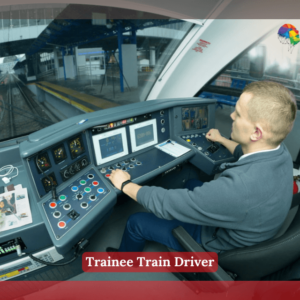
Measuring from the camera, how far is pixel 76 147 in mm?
1423

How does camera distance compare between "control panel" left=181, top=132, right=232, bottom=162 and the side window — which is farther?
the side window

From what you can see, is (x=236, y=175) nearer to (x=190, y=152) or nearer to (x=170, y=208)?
(x=170, y=208)

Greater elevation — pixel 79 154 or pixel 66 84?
pixel 66 84

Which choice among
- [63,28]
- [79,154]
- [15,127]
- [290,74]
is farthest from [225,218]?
[290,74]

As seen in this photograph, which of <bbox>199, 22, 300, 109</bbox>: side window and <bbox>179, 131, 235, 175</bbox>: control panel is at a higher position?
<bbox>199, 22, 300, 109</bbox>: side window

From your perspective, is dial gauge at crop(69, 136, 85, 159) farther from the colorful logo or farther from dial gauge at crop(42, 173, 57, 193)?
the colorful logo

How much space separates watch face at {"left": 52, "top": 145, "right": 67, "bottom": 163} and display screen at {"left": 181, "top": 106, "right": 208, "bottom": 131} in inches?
43.9

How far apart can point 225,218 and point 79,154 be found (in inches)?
39.7

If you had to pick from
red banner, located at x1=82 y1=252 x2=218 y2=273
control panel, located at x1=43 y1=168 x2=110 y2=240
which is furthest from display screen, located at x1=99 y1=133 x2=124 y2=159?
red banner, located at x1=82 y1=252 x2=218 y2=273

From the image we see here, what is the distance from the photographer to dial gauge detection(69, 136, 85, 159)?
1391 millimetres

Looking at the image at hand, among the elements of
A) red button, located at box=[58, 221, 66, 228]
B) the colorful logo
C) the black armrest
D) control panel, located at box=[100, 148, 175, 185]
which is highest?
the colorful logo

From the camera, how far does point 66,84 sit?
2328mm

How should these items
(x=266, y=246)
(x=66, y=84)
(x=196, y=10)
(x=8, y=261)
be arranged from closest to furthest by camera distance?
(x=266, y=246) → (x=8, y=261) → (x=66, y=84) → (x=196, y=10)

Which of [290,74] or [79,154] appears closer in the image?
[79,154]
